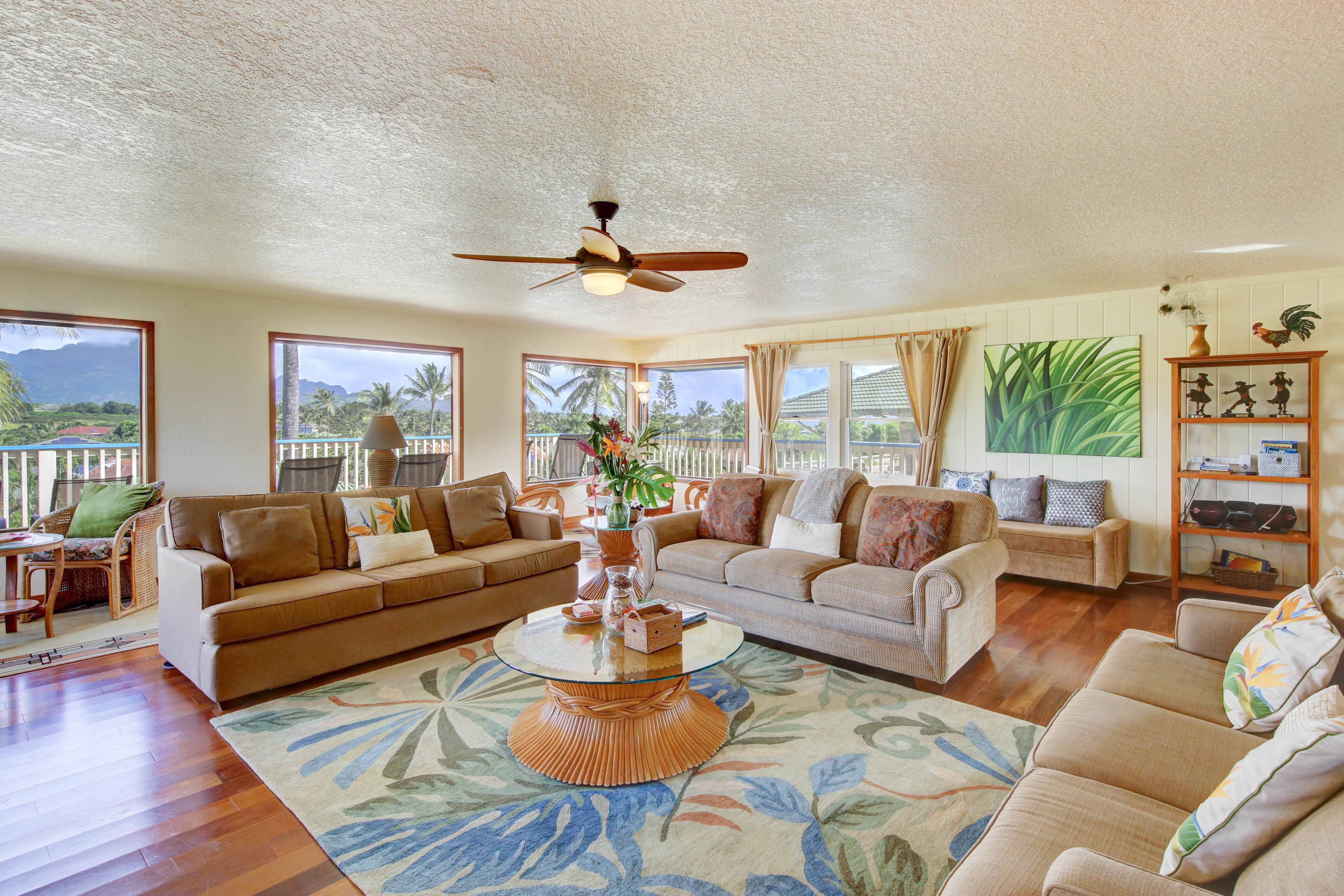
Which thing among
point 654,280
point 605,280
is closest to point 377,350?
point 654,280

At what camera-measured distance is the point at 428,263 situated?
14.6ft

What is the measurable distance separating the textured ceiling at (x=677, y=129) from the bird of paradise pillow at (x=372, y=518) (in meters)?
1.59

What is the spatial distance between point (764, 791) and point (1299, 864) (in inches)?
62.0

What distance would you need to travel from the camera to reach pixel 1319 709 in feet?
4.82

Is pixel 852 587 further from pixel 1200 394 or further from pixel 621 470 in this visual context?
pixel 1200 394

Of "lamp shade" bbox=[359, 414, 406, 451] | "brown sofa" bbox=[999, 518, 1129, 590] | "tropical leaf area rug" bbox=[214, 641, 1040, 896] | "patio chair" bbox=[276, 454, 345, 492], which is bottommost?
"tropical leaf area rug" bbox=[214, 641, 1040, 896]

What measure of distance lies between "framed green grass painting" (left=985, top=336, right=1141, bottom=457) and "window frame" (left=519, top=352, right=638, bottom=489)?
456 centimetres

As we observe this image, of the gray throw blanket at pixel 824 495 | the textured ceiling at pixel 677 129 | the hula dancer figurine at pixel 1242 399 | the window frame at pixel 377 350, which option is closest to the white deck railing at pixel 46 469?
the window frame at pixel 377 350

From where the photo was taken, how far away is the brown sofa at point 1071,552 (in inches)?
194

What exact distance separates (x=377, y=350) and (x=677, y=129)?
16.7ft

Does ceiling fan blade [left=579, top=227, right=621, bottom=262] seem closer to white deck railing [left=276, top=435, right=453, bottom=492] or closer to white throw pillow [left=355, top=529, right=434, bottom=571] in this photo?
white throw pillow [left=355, top=529, right=434, bottom=571]

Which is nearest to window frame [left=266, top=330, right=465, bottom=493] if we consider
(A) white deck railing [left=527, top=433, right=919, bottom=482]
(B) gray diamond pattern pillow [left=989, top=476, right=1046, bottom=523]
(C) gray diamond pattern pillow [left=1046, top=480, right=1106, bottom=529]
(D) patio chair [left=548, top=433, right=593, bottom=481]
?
(A) white deck railing [left=527, top=433, right=919, bottom=482]

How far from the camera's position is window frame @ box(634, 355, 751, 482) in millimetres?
7930

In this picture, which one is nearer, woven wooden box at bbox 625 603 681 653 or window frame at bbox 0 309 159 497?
woven wooden box at bbox 625 603 681 653
